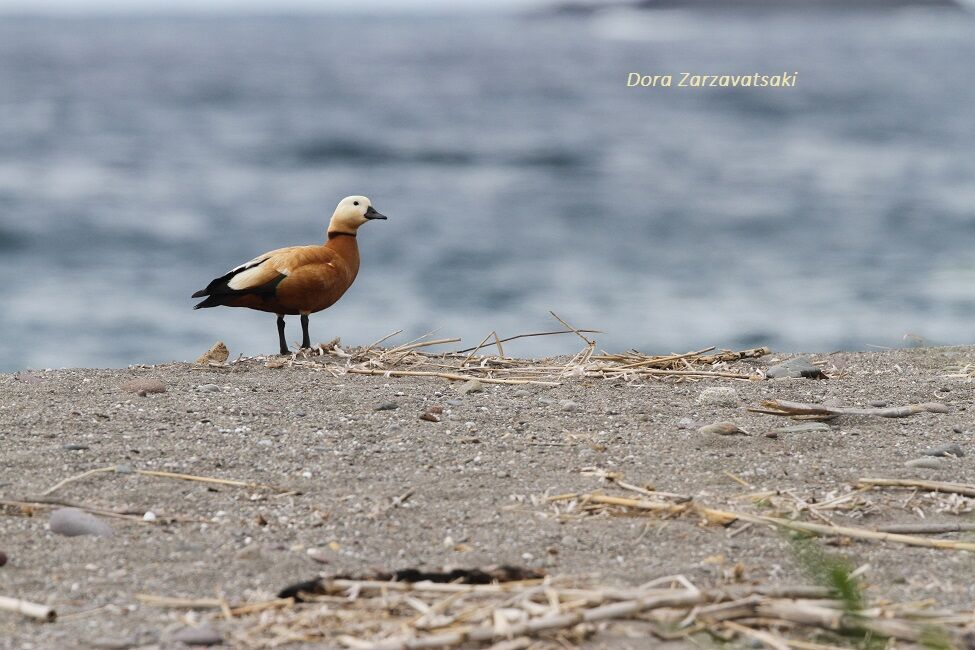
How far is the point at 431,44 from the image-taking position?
2547 inches

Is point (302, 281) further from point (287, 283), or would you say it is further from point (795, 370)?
point (795, 370)

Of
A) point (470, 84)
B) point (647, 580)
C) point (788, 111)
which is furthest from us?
point (470, 84)

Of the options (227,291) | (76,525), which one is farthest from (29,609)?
(227,291)

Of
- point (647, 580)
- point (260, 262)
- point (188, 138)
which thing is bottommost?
point (647, 580)

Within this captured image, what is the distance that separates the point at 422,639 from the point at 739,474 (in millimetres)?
1665

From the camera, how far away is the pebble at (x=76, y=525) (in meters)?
3.07

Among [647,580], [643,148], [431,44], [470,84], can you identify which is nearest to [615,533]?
[647,580]

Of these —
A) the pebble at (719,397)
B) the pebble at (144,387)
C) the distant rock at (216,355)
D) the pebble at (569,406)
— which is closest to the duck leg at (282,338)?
the distant rock at (216,355)

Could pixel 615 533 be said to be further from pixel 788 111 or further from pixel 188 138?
pixel 788 111

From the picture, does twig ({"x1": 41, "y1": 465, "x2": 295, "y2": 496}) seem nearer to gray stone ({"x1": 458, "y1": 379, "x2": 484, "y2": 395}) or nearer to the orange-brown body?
gray stone ({"x1": 458, "y1": 379, "x2": 484, "y2": 395})

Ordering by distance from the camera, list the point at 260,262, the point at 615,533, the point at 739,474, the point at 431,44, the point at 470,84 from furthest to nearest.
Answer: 1. the point at 431,44
2. the point at 470,84
3. the point at 260,262
4. the point at 739,474
5. the point at 615,533

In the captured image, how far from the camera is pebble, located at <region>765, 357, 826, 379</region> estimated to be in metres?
5.12

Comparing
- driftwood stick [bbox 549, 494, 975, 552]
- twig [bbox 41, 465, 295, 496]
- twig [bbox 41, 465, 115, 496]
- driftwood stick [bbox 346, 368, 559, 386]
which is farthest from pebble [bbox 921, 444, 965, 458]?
twig [bbox 41, 465, 115, 496]

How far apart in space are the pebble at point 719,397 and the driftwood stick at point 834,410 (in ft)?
0.51
